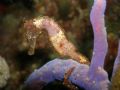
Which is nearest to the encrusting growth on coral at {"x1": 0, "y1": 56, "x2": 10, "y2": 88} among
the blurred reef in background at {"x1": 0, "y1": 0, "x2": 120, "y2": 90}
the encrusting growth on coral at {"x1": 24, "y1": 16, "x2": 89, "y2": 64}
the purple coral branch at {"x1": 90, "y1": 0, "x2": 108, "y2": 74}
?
the blurred reef in background at {"x1": 0, "y1": 0, "x2": 120, "y2": 90}

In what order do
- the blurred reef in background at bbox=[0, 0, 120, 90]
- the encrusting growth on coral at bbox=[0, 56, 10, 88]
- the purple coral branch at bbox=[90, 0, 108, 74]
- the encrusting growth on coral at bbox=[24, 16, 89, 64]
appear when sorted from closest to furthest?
1. the purple coral branch at bbox=[90, 0, 108, 74]
2. the encrusting growth on coral at bbox=[0, 56, 10, 88]
3. the encrusting growth on coral at bbox=[24, 16, 89, 64]
4. the blurred reef in background at bbox=[0, 0, 120, 90]

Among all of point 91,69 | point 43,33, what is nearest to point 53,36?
point 43,33

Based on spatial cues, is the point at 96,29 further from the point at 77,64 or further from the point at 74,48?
the point at 74,48

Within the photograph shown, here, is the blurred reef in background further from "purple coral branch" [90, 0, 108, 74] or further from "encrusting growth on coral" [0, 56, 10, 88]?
"purple coral branch" [90, 0, 108, 74]

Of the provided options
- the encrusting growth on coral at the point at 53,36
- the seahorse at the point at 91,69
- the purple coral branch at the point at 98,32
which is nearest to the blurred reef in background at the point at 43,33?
the encrusting growth on coral at the point at 53,36

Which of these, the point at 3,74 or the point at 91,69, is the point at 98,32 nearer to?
the point at 91,69

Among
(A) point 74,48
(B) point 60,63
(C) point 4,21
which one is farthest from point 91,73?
(C) point 4,21
